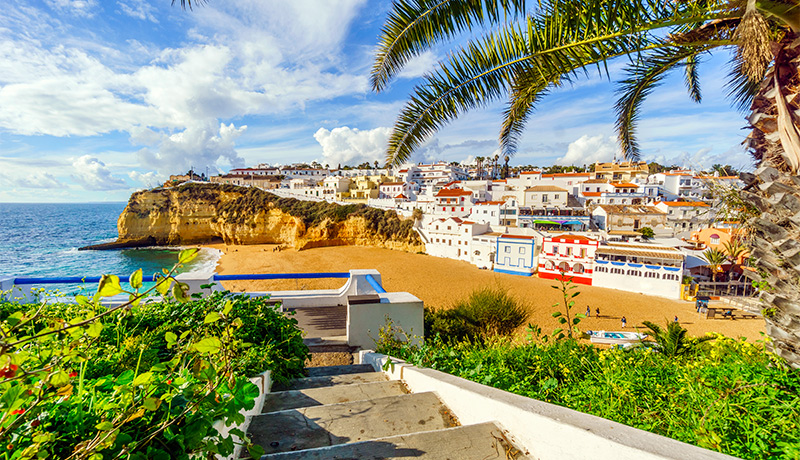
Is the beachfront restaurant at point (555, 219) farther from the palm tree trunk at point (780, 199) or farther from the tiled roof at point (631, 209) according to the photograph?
the palm tree trunk at point (780, 199)

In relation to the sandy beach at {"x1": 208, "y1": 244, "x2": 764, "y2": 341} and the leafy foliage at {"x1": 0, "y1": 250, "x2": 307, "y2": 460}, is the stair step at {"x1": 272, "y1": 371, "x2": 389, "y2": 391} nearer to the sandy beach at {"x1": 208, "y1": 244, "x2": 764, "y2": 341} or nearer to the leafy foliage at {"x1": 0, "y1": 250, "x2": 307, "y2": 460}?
the leafy foliage at {"x1": 0, "y1": 250, "x2": 307, "y2": 460}

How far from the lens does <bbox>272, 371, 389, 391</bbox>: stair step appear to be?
10.6 ft

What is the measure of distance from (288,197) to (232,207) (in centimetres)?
854

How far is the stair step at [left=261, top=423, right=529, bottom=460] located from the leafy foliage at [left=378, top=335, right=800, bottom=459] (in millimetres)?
1057

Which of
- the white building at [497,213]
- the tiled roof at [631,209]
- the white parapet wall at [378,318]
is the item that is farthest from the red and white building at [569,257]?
the white parapet wall at [378,318]

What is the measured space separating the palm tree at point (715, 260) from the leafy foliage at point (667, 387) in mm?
25921

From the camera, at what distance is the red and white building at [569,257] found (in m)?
26.7

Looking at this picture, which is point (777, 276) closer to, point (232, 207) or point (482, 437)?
point (482, 437)

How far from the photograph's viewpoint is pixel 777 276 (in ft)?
9.78

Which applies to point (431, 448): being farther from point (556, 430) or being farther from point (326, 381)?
point (326, 381)

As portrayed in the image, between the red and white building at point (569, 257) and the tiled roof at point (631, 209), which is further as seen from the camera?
the tiled roof at point (631, 209)

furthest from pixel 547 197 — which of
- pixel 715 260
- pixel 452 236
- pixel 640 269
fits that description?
pixel 715 260

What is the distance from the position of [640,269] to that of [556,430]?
2822 cm

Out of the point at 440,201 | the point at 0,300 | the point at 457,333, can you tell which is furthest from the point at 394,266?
the point at 0,300
